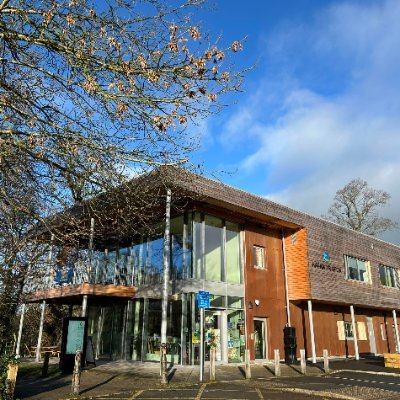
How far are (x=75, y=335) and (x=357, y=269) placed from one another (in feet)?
54.3

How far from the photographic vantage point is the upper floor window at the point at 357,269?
2345 cm

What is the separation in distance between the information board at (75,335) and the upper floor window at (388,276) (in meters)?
19.1

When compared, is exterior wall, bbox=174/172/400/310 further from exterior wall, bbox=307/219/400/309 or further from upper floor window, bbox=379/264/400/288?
upper floor window, bbox=379/264/400/288

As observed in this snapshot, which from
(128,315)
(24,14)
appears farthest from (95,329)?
(24,14)

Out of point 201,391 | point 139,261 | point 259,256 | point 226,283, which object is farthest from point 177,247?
point 201,391

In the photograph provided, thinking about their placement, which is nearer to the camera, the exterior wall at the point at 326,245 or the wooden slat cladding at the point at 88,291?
the wooden slat cladding at the point at 88,291

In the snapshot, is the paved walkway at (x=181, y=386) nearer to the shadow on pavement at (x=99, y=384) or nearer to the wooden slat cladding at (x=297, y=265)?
the shadow on pavement at (x=99, y=384)

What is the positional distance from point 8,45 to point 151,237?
12463 millimetres

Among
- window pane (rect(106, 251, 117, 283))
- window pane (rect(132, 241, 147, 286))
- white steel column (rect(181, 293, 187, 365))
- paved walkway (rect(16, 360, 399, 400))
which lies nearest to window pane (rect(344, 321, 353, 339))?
paved walkway (rect(16, 360, 399, 400))

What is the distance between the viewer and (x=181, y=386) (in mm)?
11383

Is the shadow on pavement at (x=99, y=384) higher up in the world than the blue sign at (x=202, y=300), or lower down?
lower down

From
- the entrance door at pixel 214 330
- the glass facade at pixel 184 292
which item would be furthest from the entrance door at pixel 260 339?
the entrance door at pixel 214 330

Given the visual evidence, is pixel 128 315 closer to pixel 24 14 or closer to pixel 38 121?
pixel 38 121

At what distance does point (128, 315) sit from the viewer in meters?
19.0
